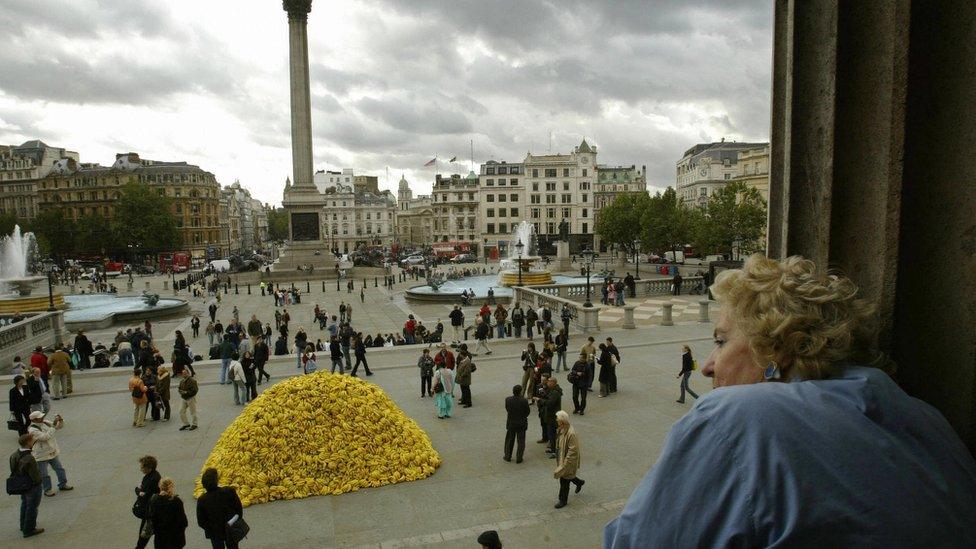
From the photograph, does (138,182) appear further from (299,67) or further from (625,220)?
(625,220)

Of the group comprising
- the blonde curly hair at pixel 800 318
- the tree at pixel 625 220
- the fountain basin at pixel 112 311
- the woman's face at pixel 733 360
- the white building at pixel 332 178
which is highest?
the white building at pixel 332 178

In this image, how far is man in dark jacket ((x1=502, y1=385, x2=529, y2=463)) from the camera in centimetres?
1022

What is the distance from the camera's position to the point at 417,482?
980 centimetres

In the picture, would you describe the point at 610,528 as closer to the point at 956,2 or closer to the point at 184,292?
the point at 956,2

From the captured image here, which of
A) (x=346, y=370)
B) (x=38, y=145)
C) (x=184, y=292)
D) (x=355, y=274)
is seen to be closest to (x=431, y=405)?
(x=346, y=370)

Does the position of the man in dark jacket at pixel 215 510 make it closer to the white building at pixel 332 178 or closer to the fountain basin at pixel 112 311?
the fountain basin at pixel 112 311

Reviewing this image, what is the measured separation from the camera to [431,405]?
1429cm

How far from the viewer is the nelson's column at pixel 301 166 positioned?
61531 millimetres

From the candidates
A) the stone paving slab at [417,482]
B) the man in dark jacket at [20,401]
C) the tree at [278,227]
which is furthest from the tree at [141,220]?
the tree at [278,227]

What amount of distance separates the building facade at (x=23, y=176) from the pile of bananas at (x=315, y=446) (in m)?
123

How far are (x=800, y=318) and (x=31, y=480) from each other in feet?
32.9

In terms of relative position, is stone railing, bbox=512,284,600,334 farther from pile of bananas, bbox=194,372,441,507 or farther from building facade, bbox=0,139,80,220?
building facade, bbox=0,139,80,220

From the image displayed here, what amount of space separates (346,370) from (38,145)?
127154 mm

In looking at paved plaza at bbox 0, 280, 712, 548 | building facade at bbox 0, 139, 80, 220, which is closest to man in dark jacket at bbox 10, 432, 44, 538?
paved plaza at bbox 0, 280, 712, 548
